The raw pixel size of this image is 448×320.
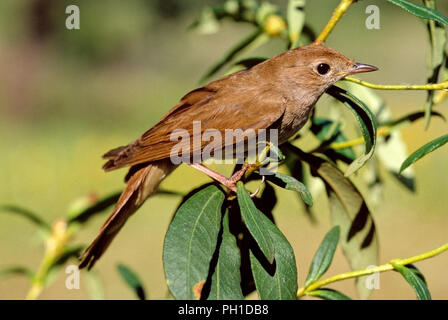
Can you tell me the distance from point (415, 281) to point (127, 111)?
12.0 m

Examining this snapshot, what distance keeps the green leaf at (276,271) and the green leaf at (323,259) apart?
24cm

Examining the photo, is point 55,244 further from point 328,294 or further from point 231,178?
point 328,294

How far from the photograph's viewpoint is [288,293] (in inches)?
69.4

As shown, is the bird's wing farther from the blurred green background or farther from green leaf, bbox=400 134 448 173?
the blurred green background

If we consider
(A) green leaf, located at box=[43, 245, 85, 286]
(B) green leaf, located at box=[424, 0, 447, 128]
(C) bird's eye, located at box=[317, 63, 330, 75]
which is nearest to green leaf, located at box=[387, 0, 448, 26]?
(B) green leaf, located at box=[424, 0, 447, 128]

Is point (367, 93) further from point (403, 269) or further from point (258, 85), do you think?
point (403, 269)

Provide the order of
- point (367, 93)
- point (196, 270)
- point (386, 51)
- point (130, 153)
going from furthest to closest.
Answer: point (386, 51)
point (367, 93)
point (130, 153)
point (196, 270)

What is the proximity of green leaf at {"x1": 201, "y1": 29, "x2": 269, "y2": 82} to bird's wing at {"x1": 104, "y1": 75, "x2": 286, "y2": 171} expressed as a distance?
27 centimetres

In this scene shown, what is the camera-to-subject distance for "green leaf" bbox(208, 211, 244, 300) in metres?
1.74

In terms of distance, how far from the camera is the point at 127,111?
43.8 ft

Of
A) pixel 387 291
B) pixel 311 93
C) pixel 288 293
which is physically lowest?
pixel 387 291

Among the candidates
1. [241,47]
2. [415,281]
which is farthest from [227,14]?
[415,281]

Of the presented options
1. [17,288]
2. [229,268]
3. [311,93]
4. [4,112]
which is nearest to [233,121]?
[311,93]

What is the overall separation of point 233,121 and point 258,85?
0.23 meters
